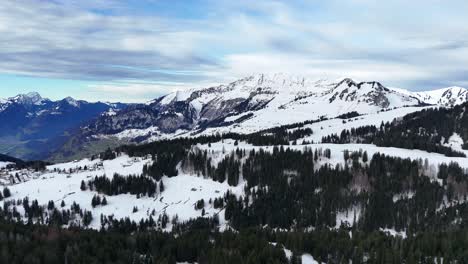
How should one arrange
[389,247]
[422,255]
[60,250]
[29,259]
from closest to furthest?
[29,259] < [60,250] < [422,255] < [389,247]

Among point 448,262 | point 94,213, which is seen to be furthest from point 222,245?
point 94,213

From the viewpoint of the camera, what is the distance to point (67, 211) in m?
188

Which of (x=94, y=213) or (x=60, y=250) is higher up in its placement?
(x=60, y=250)

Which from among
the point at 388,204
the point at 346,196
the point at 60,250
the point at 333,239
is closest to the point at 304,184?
the point at 346,196

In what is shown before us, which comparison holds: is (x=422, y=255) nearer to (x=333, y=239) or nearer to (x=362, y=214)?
(x=333, y=239)

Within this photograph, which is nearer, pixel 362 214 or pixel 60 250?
pixel 60 250

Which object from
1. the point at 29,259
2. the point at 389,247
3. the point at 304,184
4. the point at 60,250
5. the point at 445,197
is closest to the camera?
the point at 29,259

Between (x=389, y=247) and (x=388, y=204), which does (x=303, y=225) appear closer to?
(x=388, y=204)

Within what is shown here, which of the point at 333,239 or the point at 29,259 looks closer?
the point at 29,259

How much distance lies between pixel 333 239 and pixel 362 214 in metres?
69.2

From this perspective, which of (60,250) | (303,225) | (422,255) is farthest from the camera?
(303,225)

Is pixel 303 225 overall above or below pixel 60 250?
below

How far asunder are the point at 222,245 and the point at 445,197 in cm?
11734

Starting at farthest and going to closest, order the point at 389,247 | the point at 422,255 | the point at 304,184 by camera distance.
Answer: the point at 304,184 → the point at 389,247 → the point at 422,255
